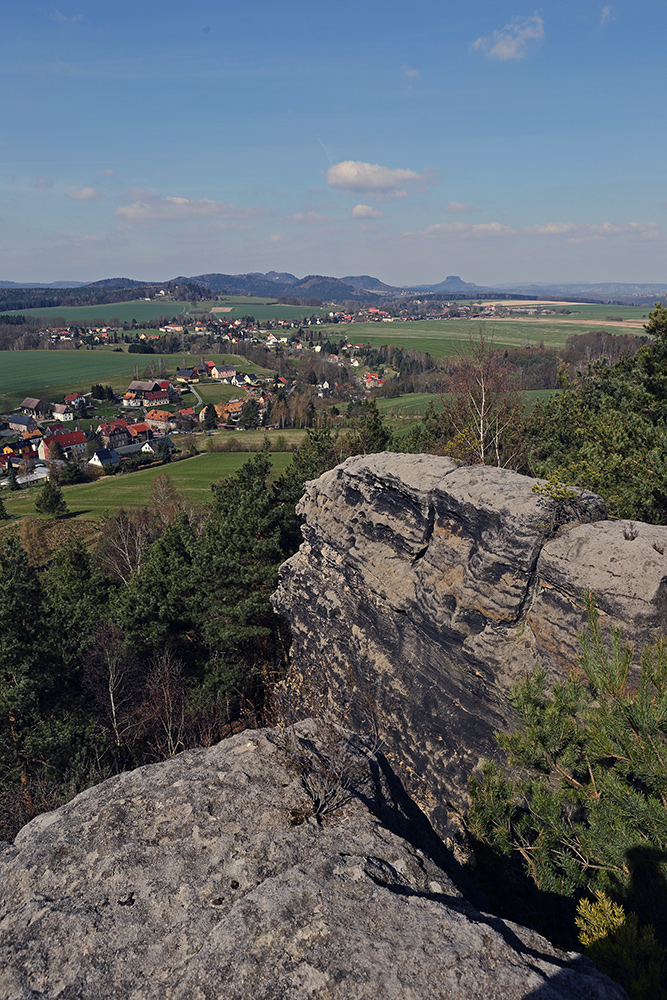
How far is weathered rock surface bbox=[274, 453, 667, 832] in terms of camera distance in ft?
36.3

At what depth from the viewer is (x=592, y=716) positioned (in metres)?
6.72

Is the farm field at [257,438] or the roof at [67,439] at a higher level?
the farm field at [257,438]

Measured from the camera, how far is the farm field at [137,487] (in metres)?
59.8

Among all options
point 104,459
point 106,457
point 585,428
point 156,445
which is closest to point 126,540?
point 585,428

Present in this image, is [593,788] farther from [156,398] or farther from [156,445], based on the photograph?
[156,398]

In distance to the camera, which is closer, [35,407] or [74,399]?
[35,407]

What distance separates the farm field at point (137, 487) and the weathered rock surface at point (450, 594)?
4197cm

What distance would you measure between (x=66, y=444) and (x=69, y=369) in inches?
2972

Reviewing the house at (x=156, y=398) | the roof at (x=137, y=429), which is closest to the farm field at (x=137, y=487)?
the roof at (x=137, y=429)

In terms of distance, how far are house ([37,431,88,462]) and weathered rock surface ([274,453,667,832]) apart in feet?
287

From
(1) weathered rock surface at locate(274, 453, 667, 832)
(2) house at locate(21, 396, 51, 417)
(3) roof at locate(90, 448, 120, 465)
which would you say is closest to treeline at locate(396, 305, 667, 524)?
(1) weathered rock surface at locate(274, 453, 667, 832)

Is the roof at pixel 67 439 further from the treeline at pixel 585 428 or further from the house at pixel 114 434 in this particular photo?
the treeline at pixel 585 428

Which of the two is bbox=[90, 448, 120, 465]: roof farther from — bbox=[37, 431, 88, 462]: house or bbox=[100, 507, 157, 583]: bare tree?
bbox=[100, 507, 157, 583]: bare tree

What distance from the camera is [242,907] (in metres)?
6.00
